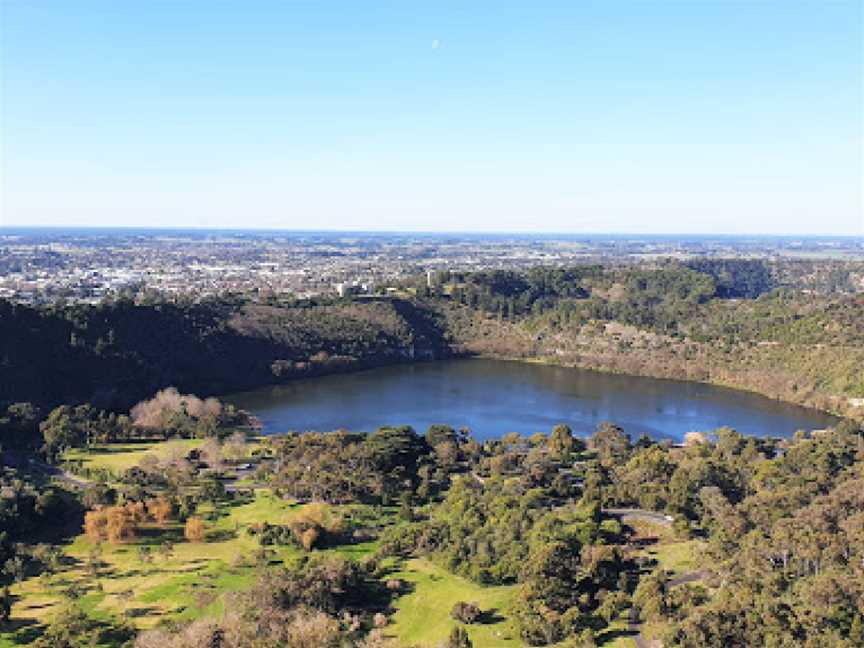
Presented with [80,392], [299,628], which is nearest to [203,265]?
[80,392]

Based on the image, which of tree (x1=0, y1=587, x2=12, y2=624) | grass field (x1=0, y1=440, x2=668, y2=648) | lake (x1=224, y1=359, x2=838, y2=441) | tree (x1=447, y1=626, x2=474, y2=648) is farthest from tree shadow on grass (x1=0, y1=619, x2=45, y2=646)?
lake (x1=224, y1=359, x2=838, y2=441)

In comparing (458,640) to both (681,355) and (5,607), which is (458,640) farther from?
(681,355)

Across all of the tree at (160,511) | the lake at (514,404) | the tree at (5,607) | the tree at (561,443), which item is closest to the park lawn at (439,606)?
the tree at (160,511)

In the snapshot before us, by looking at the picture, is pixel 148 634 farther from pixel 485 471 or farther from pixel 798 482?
pixel 798 482

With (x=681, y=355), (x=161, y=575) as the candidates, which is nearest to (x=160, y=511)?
(x=161, y=575)

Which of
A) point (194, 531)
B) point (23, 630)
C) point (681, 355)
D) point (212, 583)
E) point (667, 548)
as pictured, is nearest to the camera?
point (23, 630)

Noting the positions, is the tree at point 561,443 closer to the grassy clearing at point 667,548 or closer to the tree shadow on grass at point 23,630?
the grassy clearing at point 667,548
